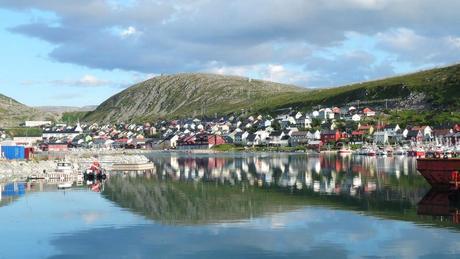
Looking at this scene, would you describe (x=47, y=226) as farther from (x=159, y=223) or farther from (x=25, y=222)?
(x=159, y=223)

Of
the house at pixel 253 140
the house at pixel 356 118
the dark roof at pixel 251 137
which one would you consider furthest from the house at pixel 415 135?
the dark roof at pixel 251 137

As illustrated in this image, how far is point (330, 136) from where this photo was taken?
171875mm

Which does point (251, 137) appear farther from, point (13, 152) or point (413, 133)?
point (13, 152)

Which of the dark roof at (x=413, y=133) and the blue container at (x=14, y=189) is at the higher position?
the dark roof at (x=413, y=133)

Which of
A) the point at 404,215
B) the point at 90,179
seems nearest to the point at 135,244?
the point at 404,215

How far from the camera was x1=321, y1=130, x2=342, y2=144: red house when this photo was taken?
170875 millimetres

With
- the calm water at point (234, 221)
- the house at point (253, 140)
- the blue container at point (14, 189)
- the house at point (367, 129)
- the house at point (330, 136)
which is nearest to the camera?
the calm water at point (234, 221)

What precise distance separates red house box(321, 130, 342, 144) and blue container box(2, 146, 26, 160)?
9071cm

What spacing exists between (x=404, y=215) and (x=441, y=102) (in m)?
157

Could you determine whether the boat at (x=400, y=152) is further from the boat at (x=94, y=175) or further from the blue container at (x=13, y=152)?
the boat at (x=94, y=175)

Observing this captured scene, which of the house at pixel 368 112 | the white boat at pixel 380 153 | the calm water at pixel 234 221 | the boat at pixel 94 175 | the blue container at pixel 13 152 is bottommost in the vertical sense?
the calm water at pixel 234 221

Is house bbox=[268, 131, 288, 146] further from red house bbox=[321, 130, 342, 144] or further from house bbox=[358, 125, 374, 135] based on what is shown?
house bbox=[358, 125, 374, 135]

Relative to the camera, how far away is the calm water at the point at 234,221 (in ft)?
95.0

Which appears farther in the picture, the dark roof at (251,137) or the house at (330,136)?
the dark roof at (251,137)
